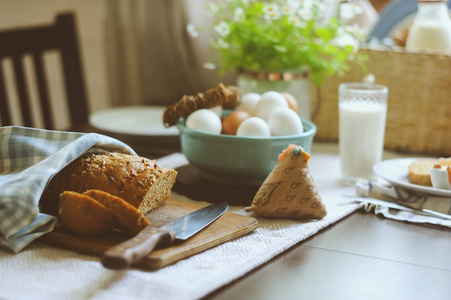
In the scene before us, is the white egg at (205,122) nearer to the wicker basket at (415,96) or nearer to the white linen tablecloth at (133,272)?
the white linen tablecloth at (133,272)

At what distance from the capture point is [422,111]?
58.1 inches

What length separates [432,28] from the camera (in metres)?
Result: 1.44

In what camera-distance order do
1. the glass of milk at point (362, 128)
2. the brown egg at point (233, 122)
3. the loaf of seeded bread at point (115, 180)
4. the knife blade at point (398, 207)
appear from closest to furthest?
the loaf of seeded bread at point (115, 180), the knife blade at point (398, 207), the brown egg at point (233, 122), the glass of milk at point (362, 128)

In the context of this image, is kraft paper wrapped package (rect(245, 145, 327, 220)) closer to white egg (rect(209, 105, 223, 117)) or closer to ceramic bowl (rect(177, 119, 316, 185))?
ceramic bowl (rect(177, 119, 316, 185))

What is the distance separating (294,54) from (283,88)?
9cm

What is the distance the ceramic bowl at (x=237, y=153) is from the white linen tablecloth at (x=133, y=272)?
0.19 meters

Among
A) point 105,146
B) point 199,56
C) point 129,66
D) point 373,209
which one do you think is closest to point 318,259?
point 373,209

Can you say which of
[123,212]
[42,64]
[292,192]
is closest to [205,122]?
[292,192]

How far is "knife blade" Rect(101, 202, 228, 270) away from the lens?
669 millimetres

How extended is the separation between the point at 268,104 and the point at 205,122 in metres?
0.14

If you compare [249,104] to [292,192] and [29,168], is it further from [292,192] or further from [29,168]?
[29,168]

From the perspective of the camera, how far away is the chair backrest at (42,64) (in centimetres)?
171

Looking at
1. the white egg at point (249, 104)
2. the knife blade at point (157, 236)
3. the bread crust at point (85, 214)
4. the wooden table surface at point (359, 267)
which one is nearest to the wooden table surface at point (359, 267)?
the wooden table surface at point (359, 267)

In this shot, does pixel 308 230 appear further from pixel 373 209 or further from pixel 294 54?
pixel 294 54
